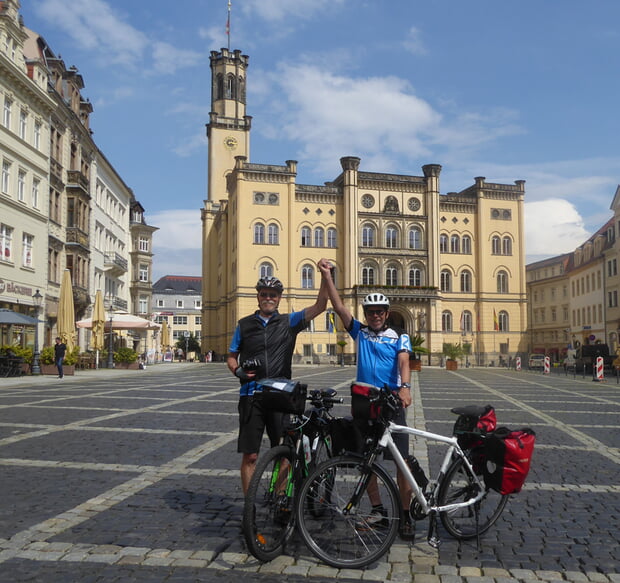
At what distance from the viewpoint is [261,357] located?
16.6 ft

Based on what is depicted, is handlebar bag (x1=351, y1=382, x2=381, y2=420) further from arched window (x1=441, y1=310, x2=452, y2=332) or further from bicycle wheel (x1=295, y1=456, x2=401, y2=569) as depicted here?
arched window (x1=441, y1=310, x2=452, y2=332)

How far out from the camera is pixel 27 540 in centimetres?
462

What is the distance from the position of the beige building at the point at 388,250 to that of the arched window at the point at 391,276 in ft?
0.38

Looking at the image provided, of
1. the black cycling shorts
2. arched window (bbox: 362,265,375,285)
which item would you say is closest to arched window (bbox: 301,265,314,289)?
arched window (bbox: 362,265,375,285)

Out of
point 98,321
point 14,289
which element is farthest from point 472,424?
point 14,289

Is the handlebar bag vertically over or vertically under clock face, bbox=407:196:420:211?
under

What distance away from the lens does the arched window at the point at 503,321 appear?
2607 inches

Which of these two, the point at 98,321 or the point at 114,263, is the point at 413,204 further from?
the point at 98,321

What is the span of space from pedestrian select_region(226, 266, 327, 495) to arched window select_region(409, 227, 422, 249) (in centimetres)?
6156

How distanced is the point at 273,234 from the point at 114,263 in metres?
19.3

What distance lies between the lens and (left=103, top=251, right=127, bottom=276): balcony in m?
46.0

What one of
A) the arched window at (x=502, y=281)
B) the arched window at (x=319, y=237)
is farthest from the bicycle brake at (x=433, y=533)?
the arched window at (x=502, y=281)


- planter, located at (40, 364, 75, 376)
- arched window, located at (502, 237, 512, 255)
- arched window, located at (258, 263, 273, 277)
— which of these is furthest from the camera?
arched window, located at (502, 237, 512, 255)

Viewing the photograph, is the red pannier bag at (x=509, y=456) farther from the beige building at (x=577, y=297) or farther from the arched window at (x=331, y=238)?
the arched window at (x=331, y=238)
